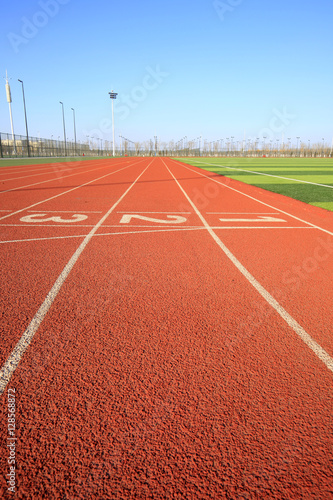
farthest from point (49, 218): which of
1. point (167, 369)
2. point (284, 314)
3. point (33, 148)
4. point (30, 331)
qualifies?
point (33, 148)

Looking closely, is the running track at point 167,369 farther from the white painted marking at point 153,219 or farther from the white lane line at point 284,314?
the white painted marking at point 153,219

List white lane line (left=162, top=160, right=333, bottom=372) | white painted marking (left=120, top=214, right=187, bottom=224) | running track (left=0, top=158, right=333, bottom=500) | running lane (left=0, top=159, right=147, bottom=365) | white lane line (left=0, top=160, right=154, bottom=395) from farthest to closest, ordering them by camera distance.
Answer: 1. white painted marking (left=120, top=214, right=187, bottom=224)
2. running lane (left=0, top=159, right=147, bottom=365)
3. white lane line (left=162, top=160, right=333, bottom=372)
4. white lane line (left=0, top=160, right=154, bottom=395)
5. running track (left=0, top=158, right=333, bottom=500)

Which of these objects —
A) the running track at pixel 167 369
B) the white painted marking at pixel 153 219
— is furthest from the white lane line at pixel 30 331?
the white painted marking at pixel 153 219

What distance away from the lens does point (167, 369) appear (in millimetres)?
2875

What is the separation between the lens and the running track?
1979 mm

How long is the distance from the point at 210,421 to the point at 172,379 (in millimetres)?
494

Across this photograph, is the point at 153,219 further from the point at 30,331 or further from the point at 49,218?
the point at 30,331

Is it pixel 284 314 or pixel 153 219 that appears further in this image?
pixel 153 219

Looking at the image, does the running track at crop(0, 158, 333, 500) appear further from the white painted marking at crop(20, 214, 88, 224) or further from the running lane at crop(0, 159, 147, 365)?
the white painted marking at crop(20, 214, 88, 224)

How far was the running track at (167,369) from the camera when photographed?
1.98m

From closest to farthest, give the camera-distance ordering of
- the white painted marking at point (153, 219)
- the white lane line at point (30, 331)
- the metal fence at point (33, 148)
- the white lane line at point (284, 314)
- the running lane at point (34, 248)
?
the white lane line at point (30, 331)
the white lane line at point (284, 314)
the running lane at point (34, 248)
the white painted marking at point (153, 219)
the metal fence at point (33, 148)

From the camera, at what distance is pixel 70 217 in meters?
9.02

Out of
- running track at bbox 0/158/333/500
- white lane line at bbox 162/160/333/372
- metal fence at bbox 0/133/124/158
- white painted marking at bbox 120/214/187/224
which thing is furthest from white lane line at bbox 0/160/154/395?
metal fence at bbox 0/133/124/158

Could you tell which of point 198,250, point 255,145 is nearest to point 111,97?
point 255,145
